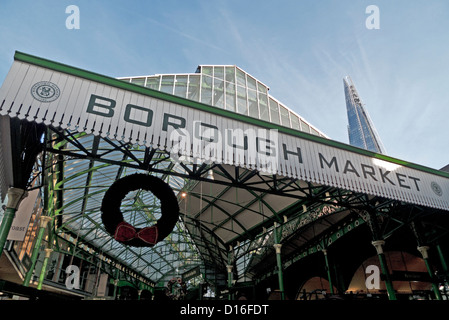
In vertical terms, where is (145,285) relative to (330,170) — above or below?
above

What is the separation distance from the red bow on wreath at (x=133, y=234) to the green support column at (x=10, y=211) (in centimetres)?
409

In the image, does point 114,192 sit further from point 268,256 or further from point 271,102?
point 271,102

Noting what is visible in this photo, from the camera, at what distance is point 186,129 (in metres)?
6.46

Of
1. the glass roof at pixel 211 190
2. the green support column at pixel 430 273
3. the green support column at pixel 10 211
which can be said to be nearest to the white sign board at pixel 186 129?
the green support column at pixel 430 273

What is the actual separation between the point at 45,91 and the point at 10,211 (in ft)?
13.6

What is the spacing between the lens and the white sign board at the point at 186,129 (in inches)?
212

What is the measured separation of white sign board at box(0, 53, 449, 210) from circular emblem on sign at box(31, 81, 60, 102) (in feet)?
0.05

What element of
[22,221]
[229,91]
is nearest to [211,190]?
[229,91]

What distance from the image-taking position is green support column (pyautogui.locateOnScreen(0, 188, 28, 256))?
23.4 feet

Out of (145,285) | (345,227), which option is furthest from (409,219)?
(145,285)

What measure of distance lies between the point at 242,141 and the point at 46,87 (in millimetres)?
4274

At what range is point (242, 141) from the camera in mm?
6969

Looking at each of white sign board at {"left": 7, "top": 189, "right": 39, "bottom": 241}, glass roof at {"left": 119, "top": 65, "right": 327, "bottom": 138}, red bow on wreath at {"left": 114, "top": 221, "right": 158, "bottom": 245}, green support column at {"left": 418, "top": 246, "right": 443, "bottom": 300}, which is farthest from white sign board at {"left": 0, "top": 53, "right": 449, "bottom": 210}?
glass roof at {"left": 119, "top": 65, "right": 327, "bottom": 138}

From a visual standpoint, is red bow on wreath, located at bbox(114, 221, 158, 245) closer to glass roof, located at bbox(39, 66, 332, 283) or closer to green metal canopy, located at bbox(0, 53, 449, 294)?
green metal canopy, located at bbox(0, 53, 449, 294)
